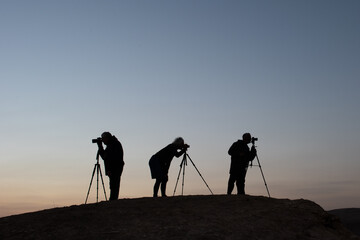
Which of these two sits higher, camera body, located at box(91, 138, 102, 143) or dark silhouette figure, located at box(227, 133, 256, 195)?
camera body, located at box(91, 138, 102, 143)

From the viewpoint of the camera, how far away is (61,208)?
42.0 feet

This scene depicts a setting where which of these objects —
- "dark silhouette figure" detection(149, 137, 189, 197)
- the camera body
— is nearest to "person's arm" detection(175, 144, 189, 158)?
"dark silhouette figure" detection(149, 137, 189, 197)

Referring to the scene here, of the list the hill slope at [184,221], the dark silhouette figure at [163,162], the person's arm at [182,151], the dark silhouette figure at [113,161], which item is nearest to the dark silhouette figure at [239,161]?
the person's arm at [182,151]

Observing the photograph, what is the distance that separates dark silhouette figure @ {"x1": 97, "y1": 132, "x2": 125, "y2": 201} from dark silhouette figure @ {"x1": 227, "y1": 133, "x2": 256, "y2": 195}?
3.89m

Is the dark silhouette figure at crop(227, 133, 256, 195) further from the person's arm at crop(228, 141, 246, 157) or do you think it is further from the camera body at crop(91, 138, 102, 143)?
the camera body at crop(91, 138, 102, 143)

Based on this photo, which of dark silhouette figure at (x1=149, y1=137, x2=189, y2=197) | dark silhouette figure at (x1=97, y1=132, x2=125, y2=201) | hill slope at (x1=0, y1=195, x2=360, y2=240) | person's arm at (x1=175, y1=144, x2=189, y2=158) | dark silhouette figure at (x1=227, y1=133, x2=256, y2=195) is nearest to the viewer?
hill slope at (x1=0, y1=195, x2=360, y2=240)

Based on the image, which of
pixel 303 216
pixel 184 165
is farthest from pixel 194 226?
pixel 184 165

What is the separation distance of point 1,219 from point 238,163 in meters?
7.58

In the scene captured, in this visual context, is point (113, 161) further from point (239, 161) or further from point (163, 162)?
point (239, 161)

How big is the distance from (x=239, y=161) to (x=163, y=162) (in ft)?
8.95

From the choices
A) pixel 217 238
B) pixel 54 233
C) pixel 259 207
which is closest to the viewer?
pixel 217 238

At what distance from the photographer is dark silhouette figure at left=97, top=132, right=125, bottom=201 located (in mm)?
13781

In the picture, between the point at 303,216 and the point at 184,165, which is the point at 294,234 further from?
the point at 184,165

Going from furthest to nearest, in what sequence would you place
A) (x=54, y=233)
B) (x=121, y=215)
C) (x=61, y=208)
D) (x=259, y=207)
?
(x=61, y=208) < (x=259, y=207) < (x=121, y=215) < (x=54, y=233)
